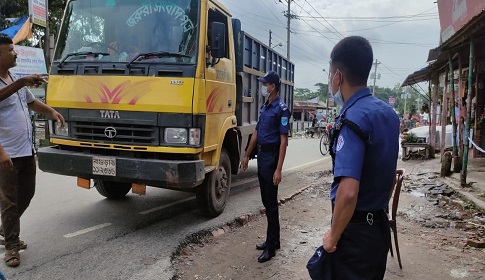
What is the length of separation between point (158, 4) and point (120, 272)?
2.91 meters

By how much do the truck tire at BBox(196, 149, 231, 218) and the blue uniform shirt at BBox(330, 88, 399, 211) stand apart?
10.2 ft

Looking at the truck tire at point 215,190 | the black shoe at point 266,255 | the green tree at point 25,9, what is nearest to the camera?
the black shoe at point 266,255

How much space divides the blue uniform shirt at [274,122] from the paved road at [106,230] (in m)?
1.51

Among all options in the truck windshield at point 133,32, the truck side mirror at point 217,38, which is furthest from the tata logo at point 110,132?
the truck side mirror at point 217,38

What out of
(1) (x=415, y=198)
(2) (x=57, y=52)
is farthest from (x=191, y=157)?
(1) (x=415, y=198)

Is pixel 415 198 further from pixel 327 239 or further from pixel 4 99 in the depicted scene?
pixel 4 99

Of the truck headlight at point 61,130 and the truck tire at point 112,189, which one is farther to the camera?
the truck tire at point 112,189

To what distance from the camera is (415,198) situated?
22.4 ft

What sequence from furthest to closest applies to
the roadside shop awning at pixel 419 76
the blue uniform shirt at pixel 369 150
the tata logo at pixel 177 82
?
the roadside shop awning at pixel 419 76 < the tata logo at pixel 177 82 < the blue uniform shirt at pixel 369 150

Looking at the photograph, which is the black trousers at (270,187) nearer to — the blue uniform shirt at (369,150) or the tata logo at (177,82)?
the tata logo at (177,82)

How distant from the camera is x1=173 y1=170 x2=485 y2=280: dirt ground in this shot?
359cm

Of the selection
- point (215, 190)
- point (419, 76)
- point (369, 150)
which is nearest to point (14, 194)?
point (215, 190)

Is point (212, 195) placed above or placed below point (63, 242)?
above

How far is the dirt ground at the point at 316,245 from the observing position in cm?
359
